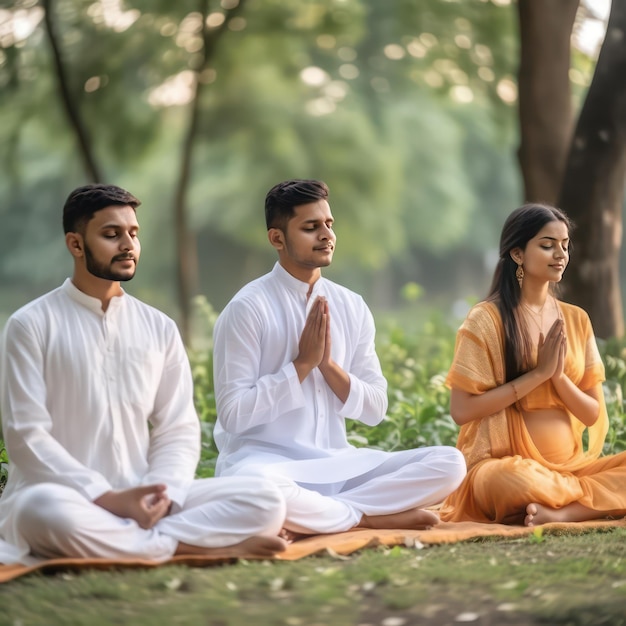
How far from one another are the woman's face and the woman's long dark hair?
Answer: 0.09 feet

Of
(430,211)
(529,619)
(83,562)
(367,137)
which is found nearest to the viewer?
(529,619)

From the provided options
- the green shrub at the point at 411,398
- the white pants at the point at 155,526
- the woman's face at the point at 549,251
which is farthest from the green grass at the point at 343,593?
the green shrub at the point at 411,398

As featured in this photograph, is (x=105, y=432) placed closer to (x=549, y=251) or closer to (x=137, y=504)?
(x=137, y=504)

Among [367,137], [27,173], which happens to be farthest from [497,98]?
[27,173]

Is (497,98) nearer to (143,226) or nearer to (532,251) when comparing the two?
(532,251)

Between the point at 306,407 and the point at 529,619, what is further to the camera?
the point at 306,407

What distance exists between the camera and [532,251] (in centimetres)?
545

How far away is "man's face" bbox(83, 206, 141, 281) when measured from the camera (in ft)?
14.7

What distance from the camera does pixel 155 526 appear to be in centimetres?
438

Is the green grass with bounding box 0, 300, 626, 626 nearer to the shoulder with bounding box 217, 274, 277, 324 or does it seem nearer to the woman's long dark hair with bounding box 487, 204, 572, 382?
the woman's long dark hair with bounding box 487, 204, 572, 382

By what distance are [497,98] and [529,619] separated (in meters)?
11.9

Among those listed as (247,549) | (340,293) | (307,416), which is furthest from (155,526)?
(340,293)

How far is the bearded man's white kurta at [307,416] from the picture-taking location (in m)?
4.98

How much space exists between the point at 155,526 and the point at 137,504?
0.45ft
